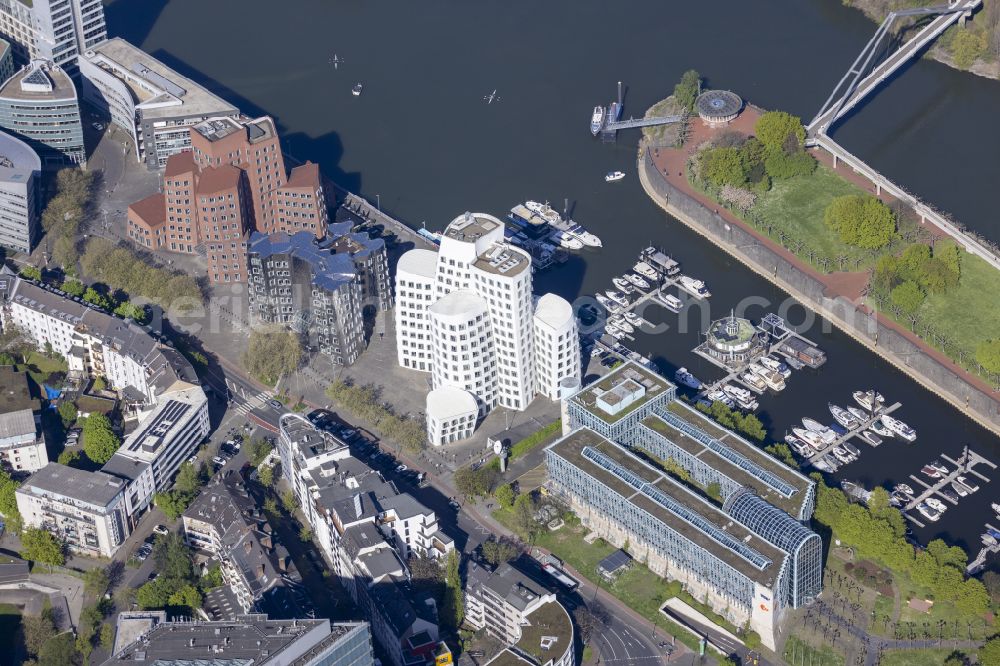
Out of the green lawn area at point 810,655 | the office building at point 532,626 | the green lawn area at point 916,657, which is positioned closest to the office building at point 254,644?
the office building at point 532,626

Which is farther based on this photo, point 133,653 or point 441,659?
point 441,659

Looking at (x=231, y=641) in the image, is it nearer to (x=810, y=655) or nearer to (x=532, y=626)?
(x=532, y=626)

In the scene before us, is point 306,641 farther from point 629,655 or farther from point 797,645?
point 797,645

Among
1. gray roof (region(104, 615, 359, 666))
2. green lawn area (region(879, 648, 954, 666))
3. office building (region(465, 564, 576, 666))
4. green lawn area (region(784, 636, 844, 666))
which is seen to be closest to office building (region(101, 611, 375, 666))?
gray roof (region(104, 615, 359, 666))

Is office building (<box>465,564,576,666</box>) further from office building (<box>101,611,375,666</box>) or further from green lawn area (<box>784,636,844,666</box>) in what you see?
green lawn area (<box>784,636,844,666</box>)

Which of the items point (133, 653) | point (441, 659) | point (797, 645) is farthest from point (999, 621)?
point (133, 653)

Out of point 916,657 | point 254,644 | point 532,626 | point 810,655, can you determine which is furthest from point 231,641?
point 916,657
